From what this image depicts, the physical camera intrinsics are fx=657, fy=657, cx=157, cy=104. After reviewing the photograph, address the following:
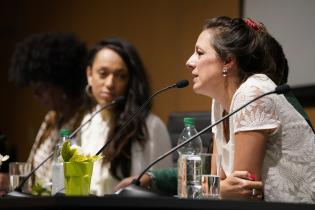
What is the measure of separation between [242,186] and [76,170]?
50 centimetres

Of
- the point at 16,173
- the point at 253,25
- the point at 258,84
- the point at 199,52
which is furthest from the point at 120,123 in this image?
the point at 258,84

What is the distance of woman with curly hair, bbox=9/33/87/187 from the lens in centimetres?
393

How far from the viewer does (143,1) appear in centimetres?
454

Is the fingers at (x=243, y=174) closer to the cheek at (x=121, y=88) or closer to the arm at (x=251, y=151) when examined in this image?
the arm at (x=251, y=151)

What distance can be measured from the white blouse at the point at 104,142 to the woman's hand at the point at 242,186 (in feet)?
4.25

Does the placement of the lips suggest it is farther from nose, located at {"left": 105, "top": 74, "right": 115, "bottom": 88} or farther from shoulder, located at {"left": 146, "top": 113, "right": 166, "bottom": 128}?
shoulder, located at {"left": 146, "top": 113, "right": 166, "bottom": 128}

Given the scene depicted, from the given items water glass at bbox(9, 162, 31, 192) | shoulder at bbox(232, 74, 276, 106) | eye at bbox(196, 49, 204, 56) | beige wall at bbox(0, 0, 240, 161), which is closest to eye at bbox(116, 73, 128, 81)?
beige wall at bbox(0, 0, 240, 161)

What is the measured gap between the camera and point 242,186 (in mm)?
1982

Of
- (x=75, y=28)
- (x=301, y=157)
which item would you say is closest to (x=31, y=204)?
(x=301, y=157)

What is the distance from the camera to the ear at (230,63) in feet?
7.49

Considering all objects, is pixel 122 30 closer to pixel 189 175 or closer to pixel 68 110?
pixel 68 110

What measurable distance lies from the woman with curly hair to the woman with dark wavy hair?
406mm

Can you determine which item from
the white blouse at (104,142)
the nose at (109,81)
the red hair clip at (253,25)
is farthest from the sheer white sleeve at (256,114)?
the nose at (109,81)

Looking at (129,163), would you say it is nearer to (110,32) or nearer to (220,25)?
(220,25)
